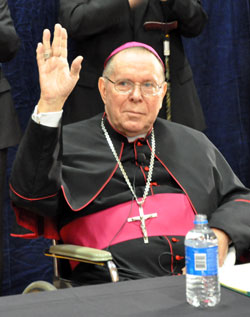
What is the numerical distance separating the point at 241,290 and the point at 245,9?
3.50 metres

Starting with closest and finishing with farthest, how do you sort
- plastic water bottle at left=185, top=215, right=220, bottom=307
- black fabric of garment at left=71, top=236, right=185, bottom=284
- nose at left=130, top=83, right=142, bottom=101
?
plastic water bottle at left=185, top=215, right=220, bottom=307
black fabric of garment at left=71, top=236, right=185, bottom=284
nose at left=130, top=83, right=142, bottom=101

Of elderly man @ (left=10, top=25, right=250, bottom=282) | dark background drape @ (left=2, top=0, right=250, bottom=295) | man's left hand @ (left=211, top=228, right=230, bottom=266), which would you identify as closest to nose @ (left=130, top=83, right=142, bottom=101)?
elderly man @ (left=10, top=25, right=250, bottom=282)

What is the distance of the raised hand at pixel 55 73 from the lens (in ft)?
6.68

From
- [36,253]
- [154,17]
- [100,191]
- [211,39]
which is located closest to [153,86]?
[100,191]

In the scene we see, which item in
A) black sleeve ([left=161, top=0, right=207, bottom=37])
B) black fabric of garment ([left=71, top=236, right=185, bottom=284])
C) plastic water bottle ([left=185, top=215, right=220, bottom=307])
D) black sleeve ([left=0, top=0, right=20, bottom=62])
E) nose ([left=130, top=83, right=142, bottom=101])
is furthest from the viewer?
black sleeve ([left=161, top=0, right=207, bottom=37])

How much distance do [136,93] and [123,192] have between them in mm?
459

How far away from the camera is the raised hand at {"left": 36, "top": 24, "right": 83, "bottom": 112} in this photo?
2.04 m

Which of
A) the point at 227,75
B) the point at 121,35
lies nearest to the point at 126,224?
the point at 121,35

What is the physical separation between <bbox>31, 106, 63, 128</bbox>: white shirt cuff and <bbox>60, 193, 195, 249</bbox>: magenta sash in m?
0.53

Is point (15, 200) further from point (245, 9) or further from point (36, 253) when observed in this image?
point (245, 9)

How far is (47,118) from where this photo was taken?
207cm

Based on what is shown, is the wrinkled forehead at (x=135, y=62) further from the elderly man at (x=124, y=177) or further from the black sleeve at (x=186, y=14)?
the black sleeve at (x=186, y=14)

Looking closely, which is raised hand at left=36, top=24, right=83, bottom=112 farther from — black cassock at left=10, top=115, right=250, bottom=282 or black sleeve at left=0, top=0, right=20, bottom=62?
black sleeve at left=0, top=0, right=20, bottom=62

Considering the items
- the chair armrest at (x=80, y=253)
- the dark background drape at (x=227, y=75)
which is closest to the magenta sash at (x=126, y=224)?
the chair armrest at (x=80, y=253)
